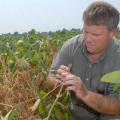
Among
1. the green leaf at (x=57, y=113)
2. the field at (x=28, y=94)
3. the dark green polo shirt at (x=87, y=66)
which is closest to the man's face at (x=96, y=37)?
the dark green polo shirt at (x=87, y=66)

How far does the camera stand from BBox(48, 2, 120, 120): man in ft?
9.09

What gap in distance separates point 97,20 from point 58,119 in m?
0.81

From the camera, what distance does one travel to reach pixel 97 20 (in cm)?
283

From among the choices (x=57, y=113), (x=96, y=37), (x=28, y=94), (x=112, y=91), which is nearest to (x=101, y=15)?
(x=96, y=37)

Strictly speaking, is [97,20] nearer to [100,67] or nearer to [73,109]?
[100,67]

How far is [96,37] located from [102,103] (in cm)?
40

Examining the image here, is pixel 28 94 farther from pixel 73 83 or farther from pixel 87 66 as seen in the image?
pixel 73 83

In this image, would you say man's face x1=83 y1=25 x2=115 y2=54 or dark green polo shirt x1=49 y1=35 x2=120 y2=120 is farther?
dark green polo shirt x1=49 y1=35 x2=120 y2=120

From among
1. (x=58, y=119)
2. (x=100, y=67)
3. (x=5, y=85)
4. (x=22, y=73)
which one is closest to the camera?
(x=100, y=67)

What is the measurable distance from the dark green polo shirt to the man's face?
0.12m

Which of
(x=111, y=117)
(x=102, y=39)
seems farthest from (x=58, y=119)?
(x=102, y=39)

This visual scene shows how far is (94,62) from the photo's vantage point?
2979 mm

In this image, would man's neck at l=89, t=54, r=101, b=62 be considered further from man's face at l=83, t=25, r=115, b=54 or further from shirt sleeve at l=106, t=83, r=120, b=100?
shirt sleeve at l=106, t=83, r=120, b=100

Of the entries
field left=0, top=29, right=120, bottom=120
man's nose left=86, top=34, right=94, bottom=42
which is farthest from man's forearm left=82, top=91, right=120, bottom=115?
man's nose left=86, top=34, right=94, bottom=42
